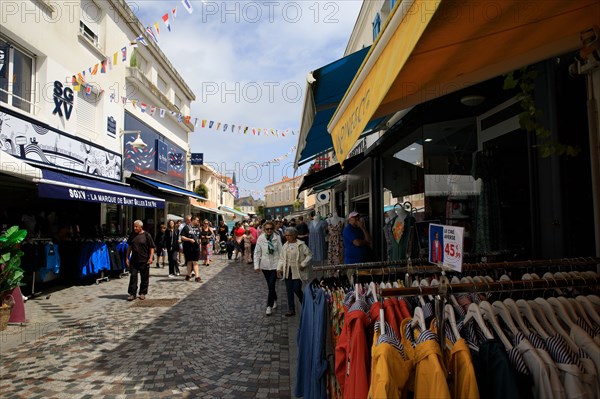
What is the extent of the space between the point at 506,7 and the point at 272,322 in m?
5.48

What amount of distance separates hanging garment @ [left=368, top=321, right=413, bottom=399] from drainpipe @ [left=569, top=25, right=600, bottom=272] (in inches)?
67.6

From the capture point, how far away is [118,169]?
12.4m

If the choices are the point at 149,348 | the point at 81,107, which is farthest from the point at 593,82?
the point at 81,107

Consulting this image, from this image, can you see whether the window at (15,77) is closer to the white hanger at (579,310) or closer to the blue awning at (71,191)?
the blue awning at (71,191)

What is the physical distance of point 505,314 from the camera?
65.2 inches

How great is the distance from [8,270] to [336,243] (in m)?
6.22

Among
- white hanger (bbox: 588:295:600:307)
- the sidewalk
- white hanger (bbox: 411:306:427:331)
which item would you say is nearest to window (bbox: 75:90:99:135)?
the sidewalk

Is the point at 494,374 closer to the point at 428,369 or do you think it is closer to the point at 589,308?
the point at 428,369

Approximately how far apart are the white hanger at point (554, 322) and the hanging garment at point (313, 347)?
132 centimetres

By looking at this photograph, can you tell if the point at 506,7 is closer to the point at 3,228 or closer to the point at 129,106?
the point at 3,228

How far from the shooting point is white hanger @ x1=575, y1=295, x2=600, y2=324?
1.70m

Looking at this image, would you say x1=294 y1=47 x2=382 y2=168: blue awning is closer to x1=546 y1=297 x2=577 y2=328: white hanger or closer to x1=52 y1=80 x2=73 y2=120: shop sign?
x1=546 y1=297 x2=577 y2=328: white hanger

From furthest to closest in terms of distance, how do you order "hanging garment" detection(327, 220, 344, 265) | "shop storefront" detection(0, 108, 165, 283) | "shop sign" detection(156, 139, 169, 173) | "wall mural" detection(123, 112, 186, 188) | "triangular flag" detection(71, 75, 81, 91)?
"shop sign" detection(156, 139, 169, 173), "wall mural" detection(123, 112, 186, 188), "triangular flag" detection(71, 75, 81, 91), "hanging garment" detection(327, 220, 344, 265), "shop storefront" detection(0, 108, 165, 283)

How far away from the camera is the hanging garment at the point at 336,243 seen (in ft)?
27.2
